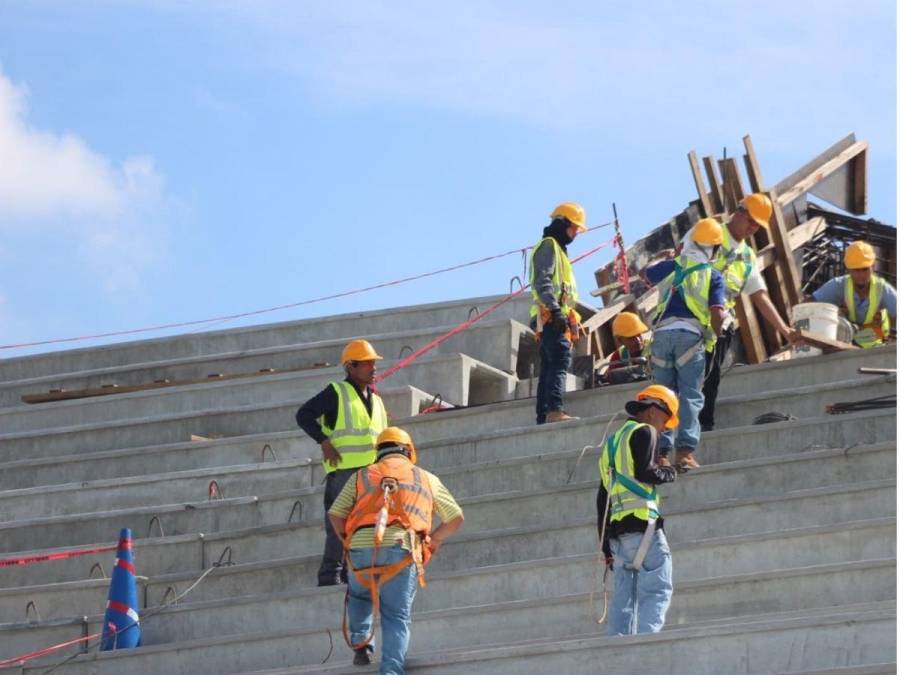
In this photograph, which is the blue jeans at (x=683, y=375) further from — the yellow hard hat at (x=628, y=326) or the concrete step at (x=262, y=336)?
the concrete step at (x=262, y=336)

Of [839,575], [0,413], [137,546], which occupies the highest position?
[0,413]

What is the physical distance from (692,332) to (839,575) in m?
3.00

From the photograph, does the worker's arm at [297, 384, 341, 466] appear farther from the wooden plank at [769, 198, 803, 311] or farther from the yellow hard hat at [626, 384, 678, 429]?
the wooden plank at [769, 198, 803, 311]

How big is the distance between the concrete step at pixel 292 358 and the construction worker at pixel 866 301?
2953 mm

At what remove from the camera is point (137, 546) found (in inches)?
621

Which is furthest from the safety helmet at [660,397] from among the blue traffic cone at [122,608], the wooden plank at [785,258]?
the wooden plank at [785,258]

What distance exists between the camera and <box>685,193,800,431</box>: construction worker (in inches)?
607

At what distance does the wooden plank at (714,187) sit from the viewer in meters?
21.9

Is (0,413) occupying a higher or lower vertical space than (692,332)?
higher

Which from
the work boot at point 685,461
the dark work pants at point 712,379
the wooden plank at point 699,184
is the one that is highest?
the wooden plank at point 699,184

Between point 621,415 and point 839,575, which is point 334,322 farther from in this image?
point 839,575

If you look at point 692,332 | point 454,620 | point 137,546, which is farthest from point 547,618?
point 137,546

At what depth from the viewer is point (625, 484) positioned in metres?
12.1

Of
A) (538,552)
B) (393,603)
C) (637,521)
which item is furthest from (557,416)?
(393,603)
